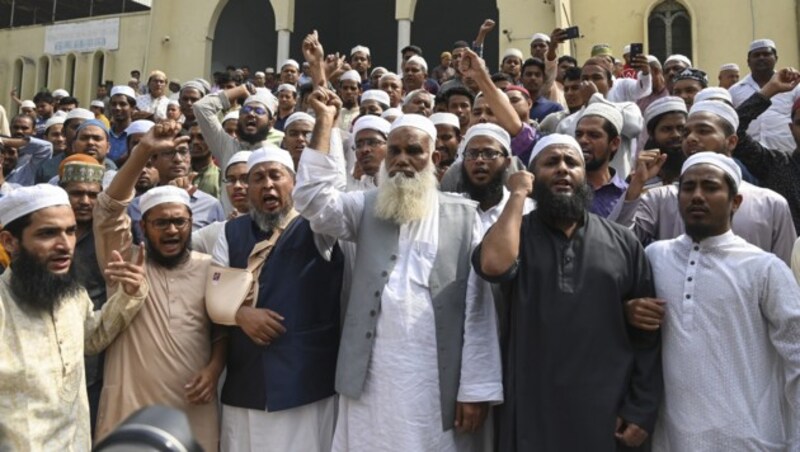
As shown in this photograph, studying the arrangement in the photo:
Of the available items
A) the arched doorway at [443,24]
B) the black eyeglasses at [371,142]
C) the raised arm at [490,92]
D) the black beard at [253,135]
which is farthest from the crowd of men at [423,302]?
the arched doorway at [443,24]

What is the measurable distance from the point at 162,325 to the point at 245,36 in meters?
14.6

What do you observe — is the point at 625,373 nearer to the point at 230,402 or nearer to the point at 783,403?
the point at 783,403

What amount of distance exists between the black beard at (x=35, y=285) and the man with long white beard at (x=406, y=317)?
1085 millimetres

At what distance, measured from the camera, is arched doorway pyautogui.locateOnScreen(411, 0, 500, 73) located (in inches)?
642

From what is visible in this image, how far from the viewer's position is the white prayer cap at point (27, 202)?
313 centimetres

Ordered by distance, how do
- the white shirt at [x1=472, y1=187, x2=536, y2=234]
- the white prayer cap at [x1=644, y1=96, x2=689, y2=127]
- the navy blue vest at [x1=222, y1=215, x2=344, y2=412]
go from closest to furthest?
1. the navy blue vest at [x1=222, y1=215, x2=344, y2=412]
2. the white shirt at [x1=472, y1=187, x2=536, y2=234]
3. the white prayer cap at [x1=644, y1=96, x2=689, y2=127]

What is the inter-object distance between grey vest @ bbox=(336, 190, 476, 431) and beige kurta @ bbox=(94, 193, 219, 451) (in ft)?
2.59

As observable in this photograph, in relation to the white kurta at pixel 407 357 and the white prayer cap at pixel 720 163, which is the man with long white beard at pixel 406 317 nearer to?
the white kurta at pixel 407 357

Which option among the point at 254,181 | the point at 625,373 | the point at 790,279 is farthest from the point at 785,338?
the point at 254,181

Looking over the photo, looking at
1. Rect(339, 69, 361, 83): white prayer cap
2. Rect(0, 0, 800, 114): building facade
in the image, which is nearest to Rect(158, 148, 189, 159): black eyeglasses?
Rect(339, 69, 361, 83): white prayer cap

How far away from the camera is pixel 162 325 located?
11.4 ft

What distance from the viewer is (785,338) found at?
9.32 feet

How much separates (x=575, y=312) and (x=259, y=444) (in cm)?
160

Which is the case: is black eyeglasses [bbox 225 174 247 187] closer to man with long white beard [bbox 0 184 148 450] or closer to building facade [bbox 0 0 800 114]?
man with long white beard [bbox 0 184 148 450]
